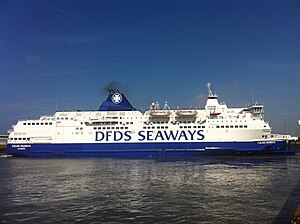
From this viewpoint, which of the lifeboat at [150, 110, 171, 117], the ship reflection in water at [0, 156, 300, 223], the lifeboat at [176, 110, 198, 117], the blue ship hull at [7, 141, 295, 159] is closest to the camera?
the ship reflection in water at [0, 156, 300, 223]

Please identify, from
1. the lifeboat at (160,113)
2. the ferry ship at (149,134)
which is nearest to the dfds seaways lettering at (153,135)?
the ferry ship at (149,134)

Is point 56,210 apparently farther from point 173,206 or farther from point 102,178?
point 102,178

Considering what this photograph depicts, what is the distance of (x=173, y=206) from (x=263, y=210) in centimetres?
265

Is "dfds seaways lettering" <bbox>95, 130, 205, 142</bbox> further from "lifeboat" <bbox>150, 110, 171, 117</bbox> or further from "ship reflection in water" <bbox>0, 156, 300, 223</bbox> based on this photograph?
"ship reflection in water" <bbox>0, 156, 300, 223</bbox>

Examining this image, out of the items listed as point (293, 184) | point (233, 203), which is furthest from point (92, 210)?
point (293, 184)

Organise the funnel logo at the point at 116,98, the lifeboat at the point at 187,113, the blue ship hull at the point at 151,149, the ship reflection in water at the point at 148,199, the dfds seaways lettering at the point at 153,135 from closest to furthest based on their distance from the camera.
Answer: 1. the ship reflection in water at the point at 148,199
2. the blue ship hull at the point at 151,149
3. the dfds seaways lettering at the point at 153,135
4. the lifeboat at the point at 187,113
5. the funnel logo at the point at 116,98

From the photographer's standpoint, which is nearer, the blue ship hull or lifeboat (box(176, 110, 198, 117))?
the blue ship hull

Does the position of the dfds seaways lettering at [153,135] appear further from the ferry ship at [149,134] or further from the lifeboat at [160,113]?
the lifeboat at [160,113]

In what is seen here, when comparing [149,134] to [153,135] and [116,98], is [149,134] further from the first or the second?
[116,98]

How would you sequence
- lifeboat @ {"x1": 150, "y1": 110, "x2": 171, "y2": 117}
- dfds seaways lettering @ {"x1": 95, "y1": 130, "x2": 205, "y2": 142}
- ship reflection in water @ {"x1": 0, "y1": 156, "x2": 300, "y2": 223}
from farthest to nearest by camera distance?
lifeboat @ {"x1": 150, "y1": 110, "x2": 171, "y2": 117}
dfds seaways lettering @ {"x1": 95, "y1": 130, "x2": 205, "y2": 142}
ship reflection in water @ {"x1": 0, "y1": 156, "x2": 300, "y2": 223}

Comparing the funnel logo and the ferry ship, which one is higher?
the funnel logo

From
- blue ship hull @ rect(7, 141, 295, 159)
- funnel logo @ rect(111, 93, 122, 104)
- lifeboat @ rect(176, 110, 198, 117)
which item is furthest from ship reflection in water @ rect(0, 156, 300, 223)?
funnel logo @ rect(111, 93, 122, 104)

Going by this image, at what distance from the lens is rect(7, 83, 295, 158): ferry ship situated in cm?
3204

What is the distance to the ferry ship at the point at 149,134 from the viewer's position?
105 ft
